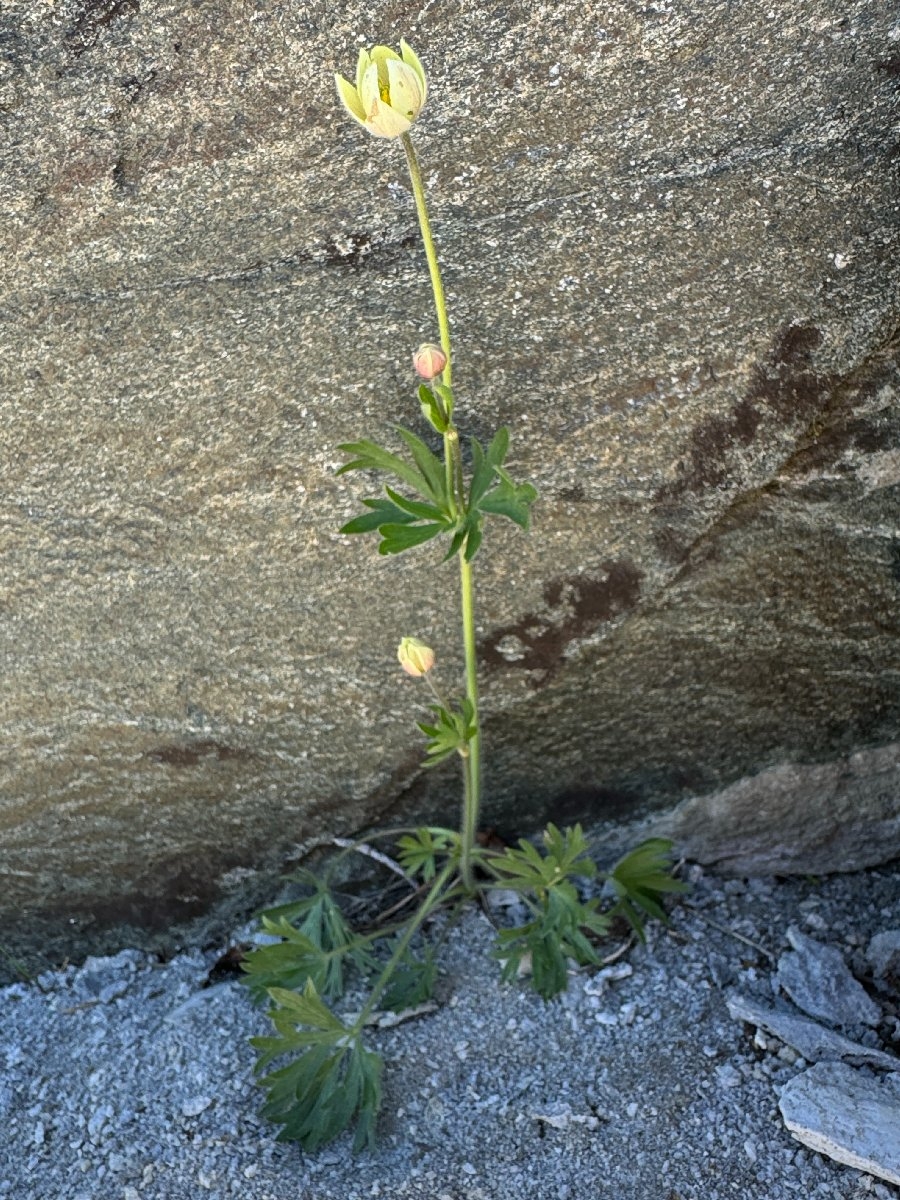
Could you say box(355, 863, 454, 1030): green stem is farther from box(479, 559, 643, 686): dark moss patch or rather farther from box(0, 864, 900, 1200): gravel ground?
box(479, 559, 643, 686): dark moss patch

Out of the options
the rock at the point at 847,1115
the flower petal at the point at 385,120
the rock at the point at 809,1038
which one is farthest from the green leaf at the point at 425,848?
the flower petal at the point at 385,120

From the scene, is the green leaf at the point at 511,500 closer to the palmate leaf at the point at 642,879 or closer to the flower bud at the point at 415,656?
the flower bud at the point at 415,656

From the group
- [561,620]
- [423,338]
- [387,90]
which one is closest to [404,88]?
[387,90]

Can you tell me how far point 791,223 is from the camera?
1.62m

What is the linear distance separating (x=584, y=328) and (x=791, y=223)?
0.99ft

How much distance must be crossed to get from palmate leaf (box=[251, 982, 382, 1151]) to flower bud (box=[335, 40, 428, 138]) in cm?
105

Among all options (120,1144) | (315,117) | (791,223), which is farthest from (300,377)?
(120,1144)

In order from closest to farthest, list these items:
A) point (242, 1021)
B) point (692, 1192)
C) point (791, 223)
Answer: point (692, 1192)
point (791, 223)
point (242, 1021)

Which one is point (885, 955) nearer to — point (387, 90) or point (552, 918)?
point (552, 918)

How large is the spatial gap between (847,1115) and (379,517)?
3.02 feet

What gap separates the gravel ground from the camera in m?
1.53

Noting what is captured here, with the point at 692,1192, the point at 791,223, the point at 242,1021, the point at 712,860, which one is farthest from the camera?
the point at 712,860

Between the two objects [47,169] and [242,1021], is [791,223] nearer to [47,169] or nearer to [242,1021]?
[47,169]

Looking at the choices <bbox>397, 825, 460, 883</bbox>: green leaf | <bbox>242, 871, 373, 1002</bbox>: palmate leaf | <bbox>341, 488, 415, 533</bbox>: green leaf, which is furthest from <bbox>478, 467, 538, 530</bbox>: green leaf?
<bbox>242, 871, 373, 1002</bbox>: palmate leaf
